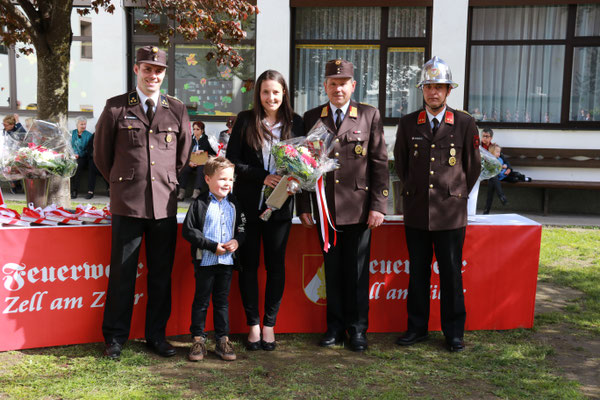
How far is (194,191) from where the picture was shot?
39.6 feet

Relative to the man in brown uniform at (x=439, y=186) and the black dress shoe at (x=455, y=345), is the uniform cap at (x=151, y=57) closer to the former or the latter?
the man in brown uniform at (x=439, y=186)

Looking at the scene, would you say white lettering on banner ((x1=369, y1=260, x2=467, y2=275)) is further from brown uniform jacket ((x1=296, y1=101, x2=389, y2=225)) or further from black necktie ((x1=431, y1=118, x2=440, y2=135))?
black necktie ((x1=431, y1=118, x2=440, y2=135))

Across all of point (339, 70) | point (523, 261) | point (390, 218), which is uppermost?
point (339, 70)

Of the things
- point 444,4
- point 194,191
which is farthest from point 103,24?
point 444,4

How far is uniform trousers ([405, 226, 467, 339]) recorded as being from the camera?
4496mm

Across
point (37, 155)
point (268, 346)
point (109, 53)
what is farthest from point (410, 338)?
point (109, 53)

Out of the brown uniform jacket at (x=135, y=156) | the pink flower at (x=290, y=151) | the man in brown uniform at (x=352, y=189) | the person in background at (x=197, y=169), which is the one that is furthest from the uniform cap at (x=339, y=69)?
the person in background at (x=197, y=169)

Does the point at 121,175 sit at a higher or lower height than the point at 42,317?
higher

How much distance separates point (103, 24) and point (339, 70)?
Result: 10141 mm

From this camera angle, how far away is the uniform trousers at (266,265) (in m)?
4.37

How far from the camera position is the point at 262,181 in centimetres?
Result: 430

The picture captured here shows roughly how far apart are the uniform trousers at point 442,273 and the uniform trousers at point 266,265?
964 mm

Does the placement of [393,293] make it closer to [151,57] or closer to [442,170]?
[442,170]

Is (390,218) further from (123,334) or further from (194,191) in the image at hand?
(194,191)
